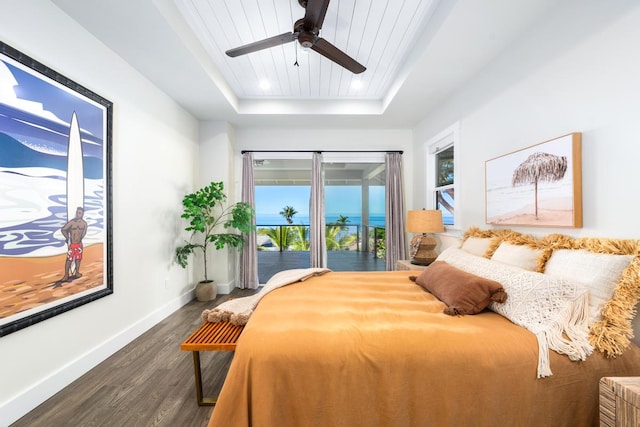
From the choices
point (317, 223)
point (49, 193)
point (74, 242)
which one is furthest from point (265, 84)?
point (74, 242)

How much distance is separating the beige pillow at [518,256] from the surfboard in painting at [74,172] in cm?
317

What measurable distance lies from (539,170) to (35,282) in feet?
11.5

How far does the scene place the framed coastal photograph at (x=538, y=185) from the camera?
1739 mm

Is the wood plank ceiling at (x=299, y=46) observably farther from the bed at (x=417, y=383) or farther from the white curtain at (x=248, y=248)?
the bed at (x=417, y=383)

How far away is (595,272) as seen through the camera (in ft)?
4.57

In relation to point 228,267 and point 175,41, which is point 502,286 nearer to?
point 175,41

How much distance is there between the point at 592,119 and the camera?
1654mm

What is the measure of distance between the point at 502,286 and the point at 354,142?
3.40 meters

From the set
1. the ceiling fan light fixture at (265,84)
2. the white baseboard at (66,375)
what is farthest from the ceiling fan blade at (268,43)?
the white baseboard at (66,375)

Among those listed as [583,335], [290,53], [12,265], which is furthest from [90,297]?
[583,335]

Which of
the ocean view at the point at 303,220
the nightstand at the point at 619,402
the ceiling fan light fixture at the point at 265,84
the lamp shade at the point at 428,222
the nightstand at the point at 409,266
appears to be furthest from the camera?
the ocean view at the point at 303,220

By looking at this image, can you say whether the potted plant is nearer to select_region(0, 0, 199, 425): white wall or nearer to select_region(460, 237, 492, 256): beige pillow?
select_region(0, 0, 199, 425): white wall

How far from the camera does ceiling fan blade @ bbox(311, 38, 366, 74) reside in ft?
7.09

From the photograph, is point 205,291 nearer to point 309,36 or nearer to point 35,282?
point 35,282
